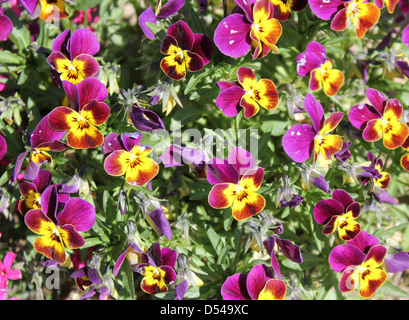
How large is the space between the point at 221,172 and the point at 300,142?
1.11 feet

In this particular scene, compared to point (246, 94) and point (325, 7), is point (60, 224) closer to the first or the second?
point (246, 94)

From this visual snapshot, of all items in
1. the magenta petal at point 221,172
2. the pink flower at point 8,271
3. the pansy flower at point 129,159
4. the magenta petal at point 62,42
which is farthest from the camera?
the pink flower at point 8,271

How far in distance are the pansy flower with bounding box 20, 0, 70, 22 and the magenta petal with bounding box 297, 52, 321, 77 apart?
107cm

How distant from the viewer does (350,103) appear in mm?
2562

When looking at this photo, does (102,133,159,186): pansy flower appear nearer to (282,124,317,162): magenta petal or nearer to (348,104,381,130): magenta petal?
(282,124,317,162): magenta petal

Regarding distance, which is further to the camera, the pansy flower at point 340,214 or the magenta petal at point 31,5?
the magenta petal at point 31,5

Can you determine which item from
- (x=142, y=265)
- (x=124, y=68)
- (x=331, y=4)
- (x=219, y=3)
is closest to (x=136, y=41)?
(x=124, y=68)

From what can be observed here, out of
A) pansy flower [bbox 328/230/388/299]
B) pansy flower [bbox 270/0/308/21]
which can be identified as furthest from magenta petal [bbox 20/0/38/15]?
pansy flower [bbox 328/230/388/299]

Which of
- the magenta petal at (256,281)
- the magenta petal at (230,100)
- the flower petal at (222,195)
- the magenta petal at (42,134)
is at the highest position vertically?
the magenta petal at (230,100)

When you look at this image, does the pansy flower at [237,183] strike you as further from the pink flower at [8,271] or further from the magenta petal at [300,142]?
the pink flower at [8,271]

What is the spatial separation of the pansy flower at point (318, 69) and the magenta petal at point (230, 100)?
0.32m

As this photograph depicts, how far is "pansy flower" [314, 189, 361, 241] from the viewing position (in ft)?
5.86

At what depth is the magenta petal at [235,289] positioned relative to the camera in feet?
5.82

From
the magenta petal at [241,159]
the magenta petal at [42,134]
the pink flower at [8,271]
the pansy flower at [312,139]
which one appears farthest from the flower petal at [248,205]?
the pink flower at [8,271]
